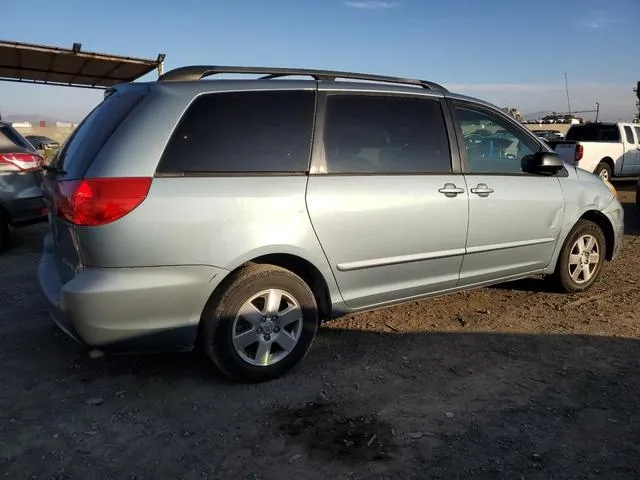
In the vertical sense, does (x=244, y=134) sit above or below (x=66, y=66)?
below

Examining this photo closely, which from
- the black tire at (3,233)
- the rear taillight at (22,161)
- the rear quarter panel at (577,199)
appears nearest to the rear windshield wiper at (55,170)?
the rear taillight at (22,161)

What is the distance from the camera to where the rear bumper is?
2832 millimetres

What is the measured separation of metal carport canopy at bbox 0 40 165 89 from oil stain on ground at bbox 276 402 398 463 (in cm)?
987

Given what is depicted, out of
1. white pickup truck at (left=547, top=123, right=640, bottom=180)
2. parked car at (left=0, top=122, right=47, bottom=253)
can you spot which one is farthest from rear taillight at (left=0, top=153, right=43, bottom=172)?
white pickup truck at (left=547, top=123, right=640, bottom=180)

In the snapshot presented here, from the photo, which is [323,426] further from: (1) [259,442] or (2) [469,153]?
(2) [469,153]

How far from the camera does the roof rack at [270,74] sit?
3275 millimetres

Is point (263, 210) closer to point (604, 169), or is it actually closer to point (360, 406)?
point (360, 406)

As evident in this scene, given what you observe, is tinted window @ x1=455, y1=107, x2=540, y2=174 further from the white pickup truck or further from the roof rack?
the white pickup truck

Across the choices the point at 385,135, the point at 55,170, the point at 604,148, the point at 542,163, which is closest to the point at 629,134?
the point at 604,148

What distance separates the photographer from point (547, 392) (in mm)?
3199

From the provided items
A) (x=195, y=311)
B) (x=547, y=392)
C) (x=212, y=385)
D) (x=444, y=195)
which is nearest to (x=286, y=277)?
(x=195, y=311)

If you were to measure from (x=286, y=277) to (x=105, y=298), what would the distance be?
101 cm

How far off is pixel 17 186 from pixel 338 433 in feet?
17.7

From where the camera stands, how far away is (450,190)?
386 cm
